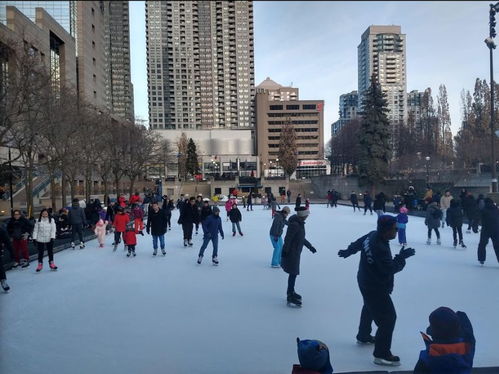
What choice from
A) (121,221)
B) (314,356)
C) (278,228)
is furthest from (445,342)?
(121,221)

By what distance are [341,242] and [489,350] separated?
8383 mm

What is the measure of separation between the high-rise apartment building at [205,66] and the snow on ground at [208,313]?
129637 millimetres

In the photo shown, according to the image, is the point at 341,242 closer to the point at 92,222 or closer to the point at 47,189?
the point at 92,222

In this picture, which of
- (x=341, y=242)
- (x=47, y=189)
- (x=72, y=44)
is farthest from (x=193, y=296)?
(x=72, y=44)

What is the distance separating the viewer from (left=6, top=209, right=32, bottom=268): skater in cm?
866

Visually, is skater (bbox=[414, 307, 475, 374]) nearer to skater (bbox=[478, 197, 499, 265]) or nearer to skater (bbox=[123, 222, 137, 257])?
skater (bbox=[478, 197, 499, 265])

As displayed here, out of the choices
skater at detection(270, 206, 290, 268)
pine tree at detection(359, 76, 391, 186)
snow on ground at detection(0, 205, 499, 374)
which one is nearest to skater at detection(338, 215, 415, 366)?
snow on ground at detection(0, 205, 499, 374)

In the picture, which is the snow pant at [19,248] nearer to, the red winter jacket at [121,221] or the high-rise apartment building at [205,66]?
the red winter jacket at [121,221]

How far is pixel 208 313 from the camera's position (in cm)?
546

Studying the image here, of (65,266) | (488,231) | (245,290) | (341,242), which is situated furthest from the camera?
(341,242)

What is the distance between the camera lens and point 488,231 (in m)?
7.88

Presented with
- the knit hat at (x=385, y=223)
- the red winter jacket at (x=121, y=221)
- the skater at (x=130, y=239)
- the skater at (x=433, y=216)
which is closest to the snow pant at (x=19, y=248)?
the skater at (x=130, y=239)

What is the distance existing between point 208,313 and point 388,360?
2582 millimetres

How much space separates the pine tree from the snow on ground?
3094cm
